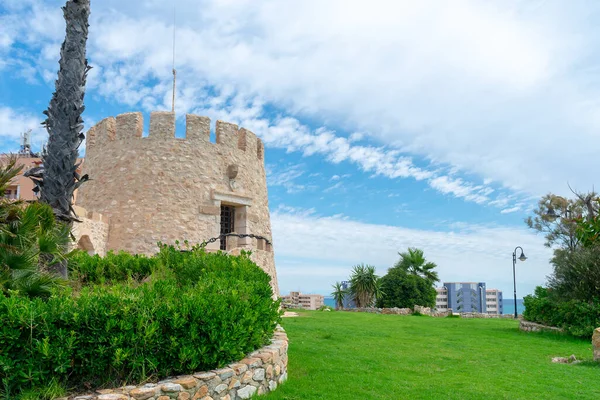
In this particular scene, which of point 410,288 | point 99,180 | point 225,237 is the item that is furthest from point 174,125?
point 410,288

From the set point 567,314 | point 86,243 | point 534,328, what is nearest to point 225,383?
point 86,243

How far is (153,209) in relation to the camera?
17.1 metres

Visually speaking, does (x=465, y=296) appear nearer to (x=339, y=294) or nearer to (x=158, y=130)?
(x=339, y=294)

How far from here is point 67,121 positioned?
8.35 m

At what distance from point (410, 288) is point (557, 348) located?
19.5m

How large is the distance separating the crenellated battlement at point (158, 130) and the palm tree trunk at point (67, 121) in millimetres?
9071

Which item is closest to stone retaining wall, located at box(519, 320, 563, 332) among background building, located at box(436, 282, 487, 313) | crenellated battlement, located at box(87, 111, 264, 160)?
crenellated battlement, located at box(87, 111, 264, 160)

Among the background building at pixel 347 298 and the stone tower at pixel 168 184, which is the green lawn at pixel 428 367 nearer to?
the stone tower at pixel 168 184

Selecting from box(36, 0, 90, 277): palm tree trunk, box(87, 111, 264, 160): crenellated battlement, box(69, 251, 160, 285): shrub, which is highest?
box(87, 111, 264, 160): crenellated battlement

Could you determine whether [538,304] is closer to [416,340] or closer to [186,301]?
[416,340]

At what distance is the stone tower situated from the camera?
17078 millimetres

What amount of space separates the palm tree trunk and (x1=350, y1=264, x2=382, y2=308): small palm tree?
23.6 meters

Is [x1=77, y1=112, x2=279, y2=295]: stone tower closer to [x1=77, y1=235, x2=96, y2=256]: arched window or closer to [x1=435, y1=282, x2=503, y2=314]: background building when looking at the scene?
[x1=77, y1=235, x2=96, y2=256]: arched window

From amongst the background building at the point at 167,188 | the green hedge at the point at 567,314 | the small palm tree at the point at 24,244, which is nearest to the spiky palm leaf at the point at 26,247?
the small palm tree at the point at 24,244
